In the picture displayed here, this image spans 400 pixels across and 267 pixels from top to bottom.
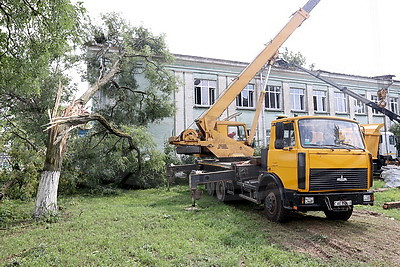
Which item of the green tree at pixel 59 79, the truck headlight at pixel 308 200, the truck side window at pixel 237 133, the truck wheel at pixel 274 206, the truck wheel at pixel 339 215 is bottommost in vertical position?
the truck wheel at pixel 339 215

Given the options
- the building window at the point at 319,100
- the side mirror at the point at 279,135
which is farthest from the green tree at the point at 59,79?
the building window at the point at 319,100

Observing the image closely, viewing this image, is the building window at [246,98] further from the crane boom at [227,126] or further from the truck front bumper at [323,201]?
the truck front bumper at [323,201]

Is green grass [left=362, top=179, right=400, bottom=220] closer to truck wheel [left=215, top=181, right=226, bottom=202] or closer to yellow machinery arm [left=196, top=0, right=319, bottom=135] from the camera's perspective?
truck wheel [left=215, top=181, right=226, bottom=202]

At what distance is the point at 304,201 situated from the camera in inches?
241

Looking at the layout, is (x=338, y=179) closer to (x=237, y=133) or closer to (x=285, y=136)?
(x=285, y=136)

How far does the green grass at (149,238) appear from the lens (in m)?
4.71

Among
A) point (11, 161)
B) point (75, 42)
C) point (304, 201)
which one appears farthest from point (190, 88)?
point (304, 201)

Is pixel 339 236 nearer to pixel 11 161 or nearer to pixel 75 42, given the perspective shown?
pixel 75 42

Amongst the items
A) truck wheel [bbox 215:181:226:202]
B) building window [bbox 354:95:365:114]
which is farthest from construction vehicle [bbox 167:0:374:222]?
building window [bbox 354:95:365:114]

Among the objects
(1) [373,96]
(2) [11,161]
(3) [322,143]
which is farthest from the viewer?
(1) [373,96]

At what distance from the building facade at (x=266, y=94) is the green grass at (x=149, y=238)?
10.2 meters

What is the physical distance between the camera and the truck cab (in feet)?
20.3

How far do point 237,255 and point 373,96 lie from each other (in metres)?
29.3

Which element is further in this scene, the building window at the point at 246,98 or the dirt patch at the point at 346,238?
the building window at the point at 246,98
